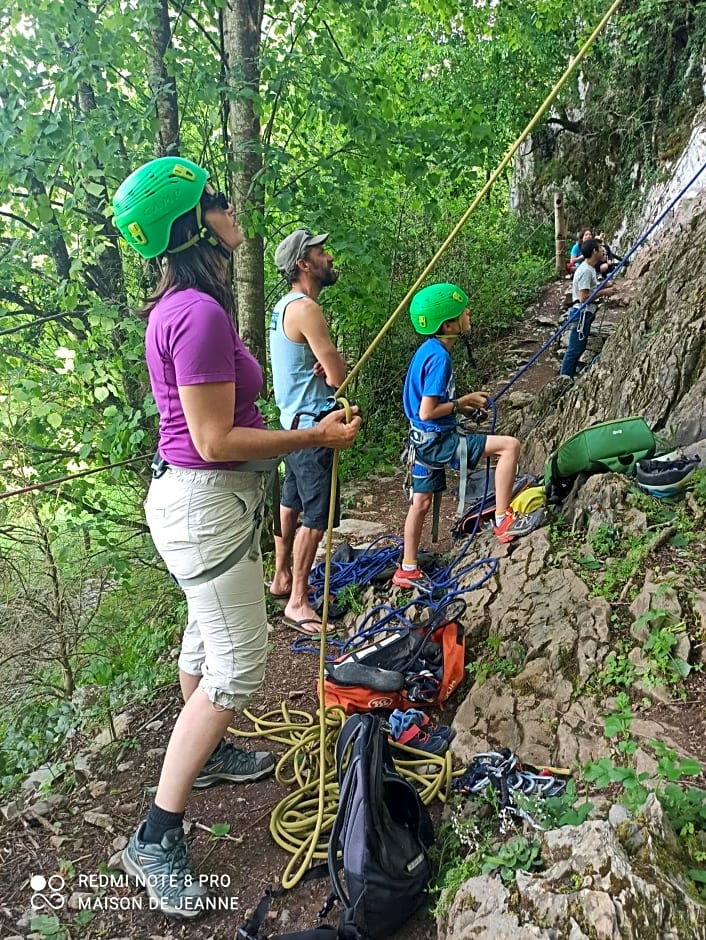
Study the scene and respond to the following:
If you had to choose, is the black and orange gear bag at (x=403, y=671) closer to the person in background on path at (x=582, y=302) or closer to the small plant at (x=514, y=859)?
the small plant at (x=514, y=859)

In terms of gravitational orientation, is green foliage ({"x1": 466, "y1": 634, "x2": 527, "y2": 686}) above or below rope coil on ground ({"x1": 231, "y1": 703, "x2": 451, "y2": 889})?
above

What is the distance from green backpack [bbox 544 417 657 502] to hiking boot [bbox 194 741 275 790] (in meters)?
2.56

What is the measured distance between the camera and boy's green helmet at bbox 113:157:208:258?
185cm

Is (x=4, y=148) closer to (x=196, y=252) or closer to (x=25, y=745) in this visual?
(x=196, y=252)

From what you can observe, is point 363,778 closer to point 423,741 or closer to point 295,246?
point 423,741

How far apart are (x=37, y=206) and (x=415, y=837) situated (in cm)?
331

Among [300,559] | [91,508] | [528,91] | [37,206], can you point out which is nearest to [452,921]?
[300,559]

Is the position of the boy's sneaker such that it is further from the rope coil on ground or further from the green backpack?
the rope coil on ground

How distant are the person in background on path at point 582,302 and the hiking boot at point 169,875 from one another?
6577mm

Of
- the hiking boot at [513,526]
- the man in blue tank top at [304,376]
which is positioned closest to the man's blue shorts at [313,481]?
the man in blue tank top at [304,376]

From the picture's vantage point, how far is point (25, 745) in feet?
10.7

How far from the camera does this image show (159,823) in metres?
2.11

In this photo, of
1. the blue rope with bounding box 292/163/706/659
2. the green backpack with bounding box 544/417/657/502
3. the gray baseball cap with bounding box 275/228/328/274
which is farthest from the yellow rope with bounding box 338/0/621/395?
the green backpack with bounding box 544/417/657/502

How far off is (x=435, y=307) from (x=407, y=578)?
173 centimetres
